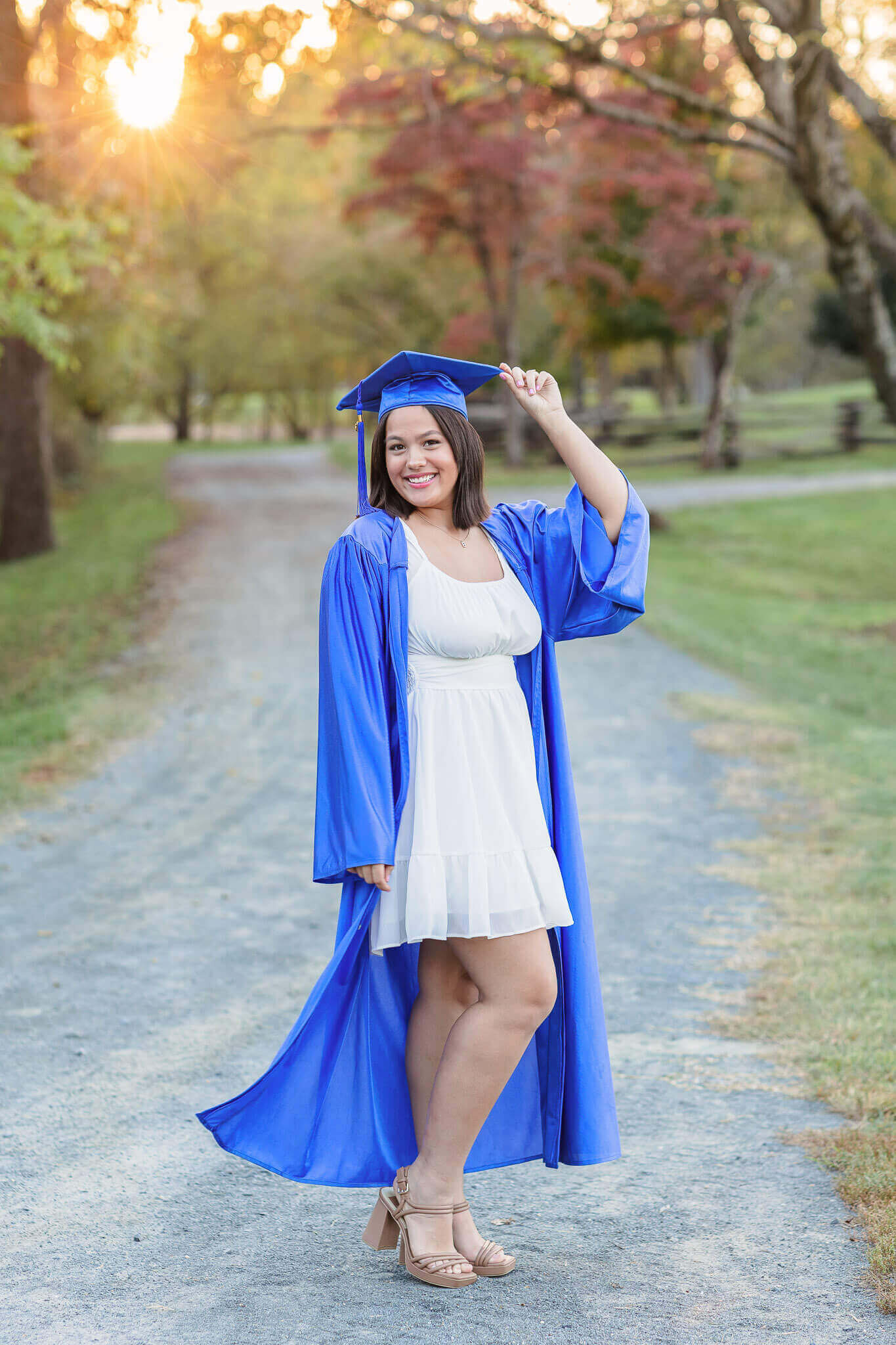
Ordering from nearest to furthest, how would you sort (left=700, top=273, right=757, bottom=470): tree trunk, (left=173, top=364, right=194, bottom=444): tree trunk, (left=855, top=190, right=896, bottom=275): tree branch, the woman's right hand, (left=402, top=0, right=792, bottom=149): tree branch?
the woman's right hand
(left=402, top=0, right=792, bottom=149): tree branch
(left=855, top=190, right=896, bottom=275): tree branch
(left=700, top=273, right=757, bottom=470): tree trunk
(left=173, top=364, right=194, bottom=444): tree trunk

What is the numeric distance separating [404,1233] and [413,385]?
1.96 meters

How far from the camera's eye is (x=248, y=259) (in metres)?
37.4

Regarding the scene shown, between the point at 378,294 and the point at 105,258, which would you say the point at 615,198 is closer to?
the point at 378,294

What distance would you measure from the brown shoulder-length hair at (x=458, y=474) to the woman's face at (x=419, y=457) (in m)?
0.02

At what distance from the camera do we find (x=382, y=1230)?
317cm

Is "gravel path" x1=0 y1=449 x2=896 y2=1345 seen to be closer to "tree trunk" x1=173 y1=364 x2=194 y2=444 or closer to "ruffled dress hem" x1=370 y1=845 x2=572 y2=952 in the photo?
"ruffled dress hem" x1=370 y1=845 x2=572 y2=952

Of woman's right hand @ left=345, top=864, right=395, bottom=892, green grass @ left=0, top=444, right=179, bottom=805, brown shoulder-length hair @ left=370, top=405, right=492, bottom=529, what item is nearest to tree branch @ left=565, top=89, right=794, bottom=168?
green grass @ left=0, top=444, right=179, bottom=805

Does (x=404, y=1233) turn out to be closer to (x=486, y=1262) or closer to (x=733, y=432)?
(x=486, y=1262)

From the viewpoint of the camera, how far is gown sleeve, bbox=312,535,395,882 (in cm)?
288

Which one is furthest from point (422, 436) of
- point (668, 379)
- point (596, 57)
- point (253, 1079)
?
point (668, 379)

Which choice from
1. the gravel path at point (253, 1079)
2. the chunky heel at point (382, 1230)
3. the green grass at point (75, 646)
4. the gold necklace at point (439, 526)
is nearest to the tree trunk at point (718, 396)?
the green grass at point (75, 646)

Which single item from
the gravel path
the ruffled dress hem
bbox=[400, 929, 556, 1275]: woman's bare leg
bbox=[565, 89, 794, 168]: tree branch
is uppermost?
bbox=[565, 89, 794, 168]: tree branch

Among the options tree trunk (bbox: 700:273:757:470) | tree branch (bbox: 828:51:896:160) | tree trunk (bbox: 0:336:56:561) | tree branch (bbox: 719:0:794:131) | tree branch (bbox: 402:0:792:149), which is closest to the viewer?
tree branch (bbox: 402:0:792:149)

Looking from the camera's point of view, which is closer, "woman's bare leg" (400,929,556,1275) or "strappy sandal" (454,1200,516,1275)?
"woman's bare leg" (400,929,556,1275)
